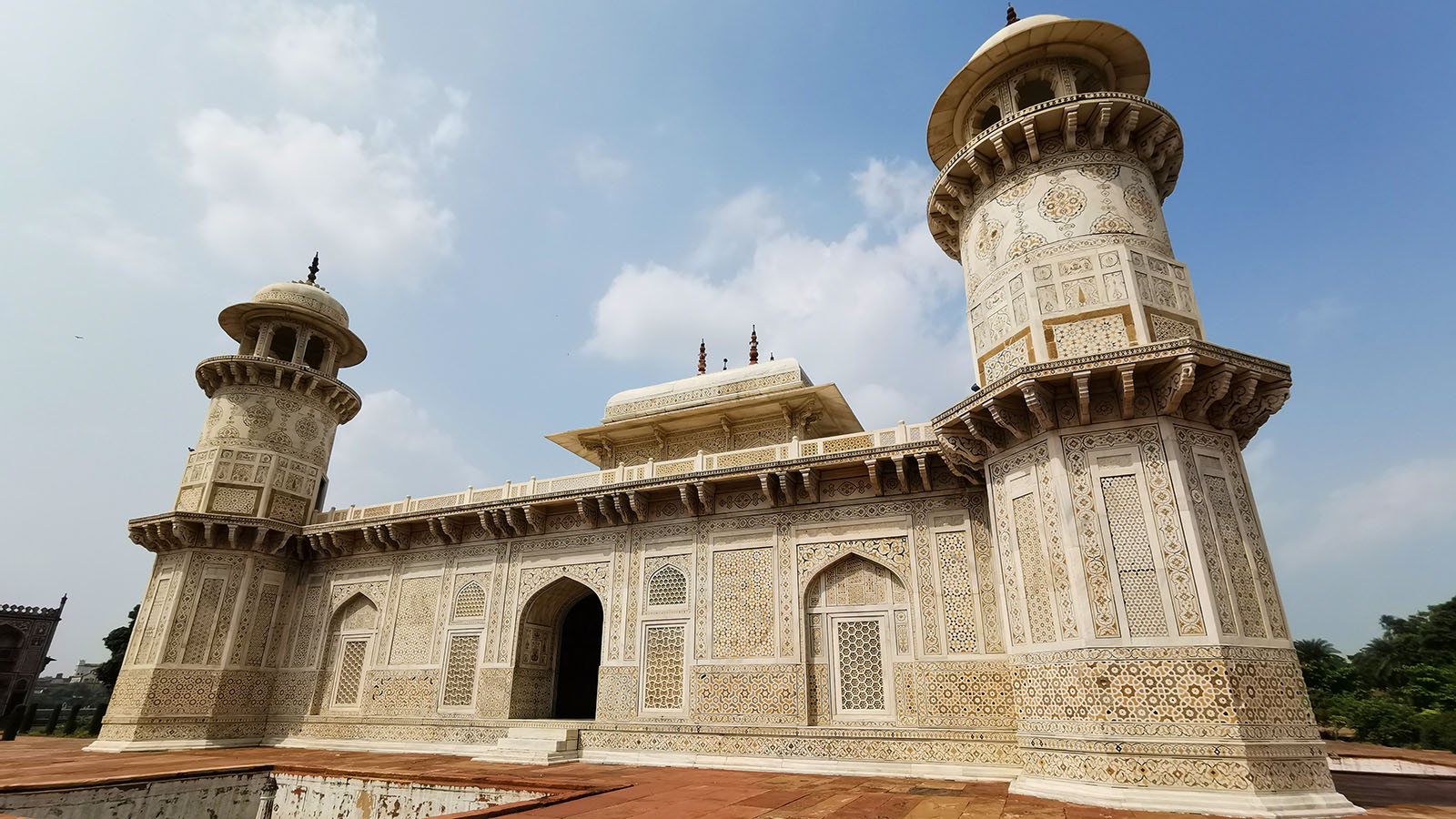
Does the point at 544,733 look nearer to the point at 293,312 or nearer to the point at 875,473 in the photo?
the point at 875,473

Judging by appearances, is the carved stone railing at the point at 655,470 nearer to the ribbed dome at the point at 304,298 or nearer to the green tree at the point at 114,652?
the ribbed dome at the point at 304,298

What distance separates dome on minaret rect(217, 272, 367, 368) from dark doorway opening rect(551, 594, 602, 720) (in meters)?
9.03

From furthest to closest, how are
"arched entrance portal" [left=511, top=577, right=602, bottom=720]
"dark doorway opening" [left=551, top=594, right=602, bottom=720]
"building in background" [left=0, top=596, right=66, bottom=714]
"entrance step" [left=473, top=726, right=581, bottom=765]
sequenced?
"building in background" [left=0, top=596, right=66, bottom=714] → "dark doorway opening" [left=551, top=594, right=602, bottom=720] → "arched entrance portal" [left=511, top=577, right=602, bottom=720] → "entrance step" [left=473, top=726, right=581, bottom=765]

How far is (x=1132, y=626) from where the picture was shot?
729cm

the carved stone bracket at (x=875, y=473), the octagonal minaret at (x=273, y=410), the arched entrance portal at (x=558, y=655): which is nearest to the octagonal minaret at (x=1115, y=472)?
the carved stone bracket at (x=875, y=473)

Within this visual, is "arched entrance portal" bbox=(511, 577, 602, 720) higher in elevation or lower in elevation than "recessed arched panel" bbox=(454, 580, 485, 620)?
lower

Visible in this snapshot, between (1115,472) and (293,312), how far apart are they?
17.2 metres

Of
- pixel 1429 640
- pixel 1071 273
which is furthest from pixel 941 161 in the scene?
pixel 1429 640

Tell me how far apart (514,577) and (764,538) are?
5.16 meters

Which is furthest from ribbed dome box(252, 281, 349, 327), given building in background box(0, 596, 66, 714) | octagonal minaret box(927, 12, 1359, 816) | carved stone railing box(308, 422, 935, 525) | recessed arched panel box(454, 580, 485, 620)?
building in background box(0, 596, 66, 714)

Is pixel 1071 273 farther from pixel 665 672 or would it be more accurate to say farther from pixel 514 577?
pixel 514 577

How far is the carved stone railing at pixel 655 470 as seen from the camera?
37.1 feet

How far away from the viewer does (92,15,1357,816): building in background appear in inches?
289

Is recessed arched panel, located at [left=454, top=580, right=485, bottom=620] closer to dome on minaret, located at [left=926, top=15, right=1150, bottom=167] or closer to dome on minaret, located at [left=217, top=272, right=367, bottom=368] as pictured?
dome on minaret, located at [left=217, top=272, right=367, bottom=368]
